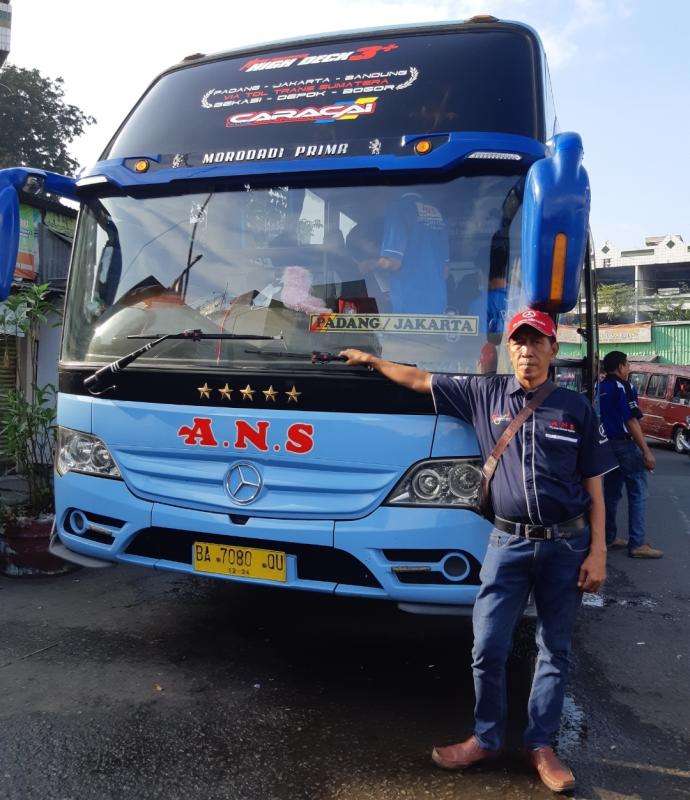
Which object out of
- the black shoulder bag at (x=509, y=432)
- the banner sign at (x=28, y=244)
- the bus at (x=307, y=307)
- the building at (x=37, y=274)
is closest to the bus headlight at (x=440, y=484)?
the bus at (x=307, y=307)

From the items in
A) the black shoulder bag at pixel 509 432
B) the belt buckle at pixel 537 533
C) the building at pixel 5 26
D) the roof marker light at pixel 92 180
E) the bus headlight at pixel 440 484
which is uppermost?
the building at pixel 5 26

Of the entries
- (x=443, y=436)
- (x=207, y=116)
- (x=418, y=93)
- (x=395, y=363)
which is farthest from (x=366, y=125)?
(x=443, y=436)

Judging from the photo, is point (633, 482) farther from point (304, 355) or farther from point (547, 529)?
point (304, 355)

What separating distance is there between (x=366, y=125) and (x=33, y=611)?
3.74 m

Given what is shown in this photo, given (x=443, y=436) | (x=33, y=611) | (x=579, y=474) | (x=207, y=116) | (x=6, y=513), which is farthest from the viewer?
(x=6, y=513)

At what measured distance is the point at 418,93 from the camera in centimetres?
381

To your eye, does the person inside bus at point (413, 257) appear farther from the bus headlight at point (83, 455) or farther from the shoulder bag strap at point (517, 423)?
the bus headlight at point (83, 455)

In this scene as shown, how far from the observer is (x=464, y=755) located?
10.1 feet

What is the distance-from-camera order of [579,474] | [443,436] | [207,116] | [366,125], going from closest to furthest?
[579,474], [443,436], [366,125], [207,116]

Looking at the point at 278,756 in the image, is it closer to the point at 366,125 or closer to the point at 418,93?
the point at 366,125

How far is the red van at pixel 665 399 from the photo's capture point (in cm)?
1587

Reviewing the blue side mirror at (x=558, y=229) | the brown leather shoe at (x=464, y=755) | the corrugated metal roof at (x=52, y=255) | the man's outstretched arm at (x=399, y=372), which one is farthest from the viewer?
the corrugated metal roof at (x=52, y=255)

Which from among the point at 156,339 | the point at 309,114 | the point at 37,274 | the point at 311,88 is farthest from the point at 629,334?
the point at 156,339

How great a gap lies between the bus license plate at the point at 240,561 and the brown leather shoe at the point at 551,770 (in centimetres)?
130
